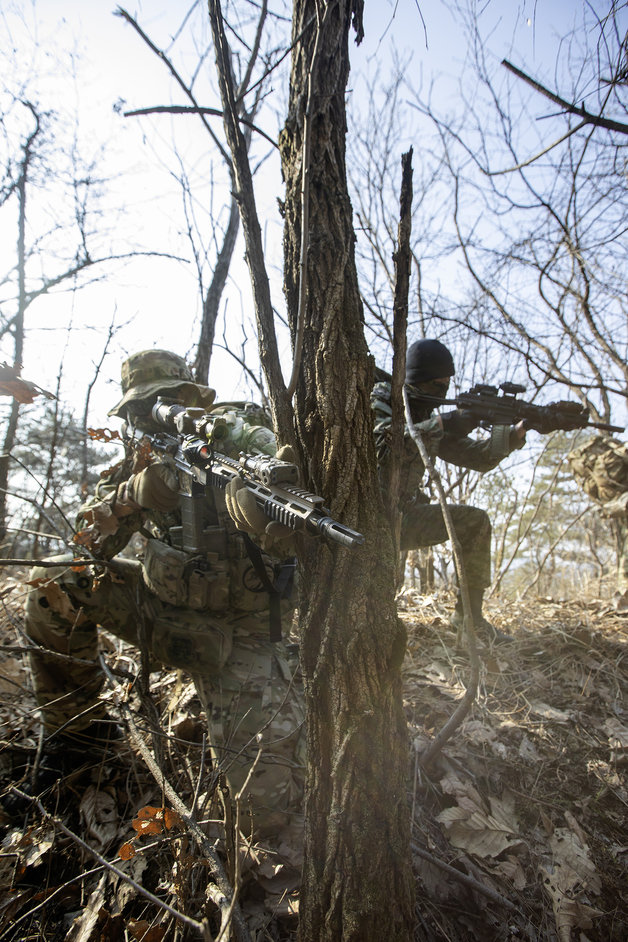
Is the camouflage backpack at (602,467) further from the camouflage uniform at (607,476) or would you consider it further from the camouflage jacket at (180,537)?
the camouflage jacket at (180,537)

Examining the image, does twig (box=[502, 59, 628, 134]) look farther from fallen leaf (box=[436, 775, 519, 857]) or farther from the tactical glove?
fallen leaf (box=[436, 775, 519, 857])

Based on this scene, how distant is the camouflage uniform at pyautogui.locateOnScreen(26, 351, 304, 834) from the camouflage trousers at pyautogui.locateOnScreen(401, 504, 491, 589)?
1.29m

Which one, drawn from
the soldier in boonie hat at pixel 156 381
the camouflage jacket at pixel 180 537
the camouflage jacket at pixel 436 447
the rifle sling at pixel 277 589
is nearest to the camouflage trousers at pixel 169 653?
the camouflage jacket at pixel 180 537

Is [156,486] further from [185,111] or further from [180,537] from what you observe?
[185,111]

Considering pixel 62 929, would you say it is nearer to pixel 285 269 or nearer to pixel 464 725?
pixel 464 725

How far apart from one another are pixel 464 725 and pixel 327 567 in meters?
1.87

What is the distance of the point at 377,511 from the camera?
5.05 ft

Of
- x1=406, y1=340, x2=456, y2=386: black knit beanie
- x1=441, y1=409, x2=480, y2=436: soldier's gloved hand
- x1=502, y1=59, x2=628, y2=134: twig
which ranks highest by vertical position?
x1=502, y1=59, x2=628, y2=134: twig

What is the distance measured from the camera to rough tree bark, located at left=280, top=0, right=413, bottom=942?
1.36 meters

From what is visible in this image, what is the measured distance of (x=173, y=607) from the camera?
3.00 m

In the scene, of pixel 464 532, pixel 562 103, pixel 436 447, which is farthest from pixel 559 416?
pixel 562 103

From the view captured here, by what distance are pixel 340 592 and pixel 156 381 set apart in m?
2.21

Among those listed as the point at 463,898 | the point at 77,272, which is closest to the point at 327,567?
the point at 463,898

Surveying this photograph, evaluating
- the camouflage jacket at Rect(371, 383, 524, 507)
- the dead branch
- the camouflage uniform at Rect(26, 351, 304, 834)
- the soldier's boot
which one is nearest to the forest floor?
the soldier's boot
